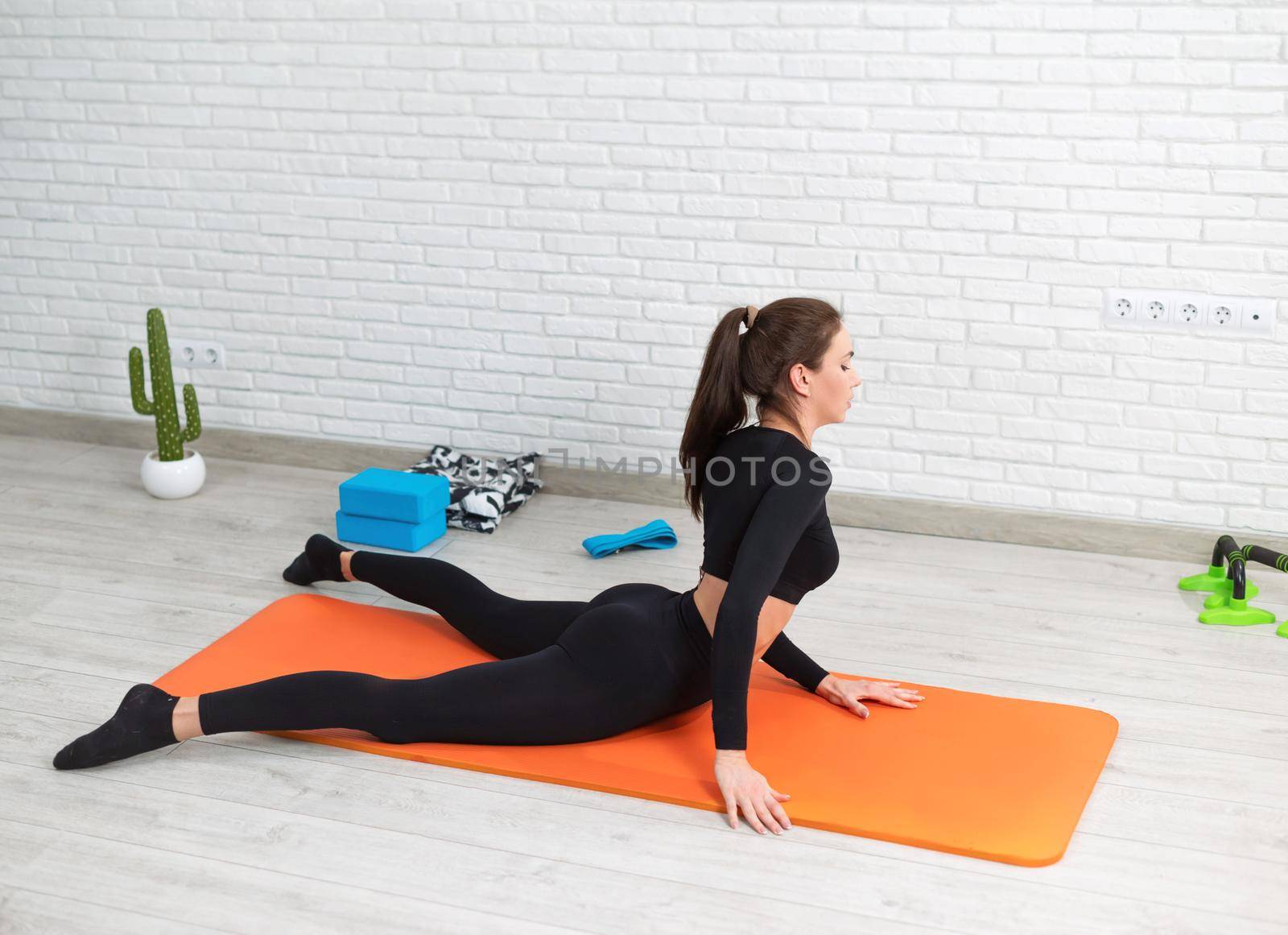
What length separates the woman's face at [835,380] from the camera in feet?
8.00

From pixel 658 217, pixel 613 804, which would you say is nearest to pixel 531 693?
pixel 613 804

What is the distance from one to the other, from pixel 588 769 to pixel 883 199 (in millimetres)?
1925

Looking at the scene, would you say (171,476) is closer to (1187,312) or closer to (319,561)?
(319,561)

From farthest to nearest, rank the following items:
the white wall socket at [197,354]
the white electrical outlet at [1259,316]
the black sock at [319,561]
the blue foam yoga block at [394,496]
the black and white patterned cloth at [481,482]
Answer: the white wall socket at [197,354] → the black and white patterned cloth at [481,482] → the blue foam yoga block at [394,496] → the white electrical outlet at [1259,316] → the black sock at [319,561]

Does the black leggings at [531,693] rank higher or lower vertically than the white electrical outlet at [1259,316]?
lower

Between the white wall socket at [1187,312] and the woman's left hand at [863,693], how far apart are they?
1.38 metres

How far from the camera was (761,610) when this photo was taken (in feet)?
8.10

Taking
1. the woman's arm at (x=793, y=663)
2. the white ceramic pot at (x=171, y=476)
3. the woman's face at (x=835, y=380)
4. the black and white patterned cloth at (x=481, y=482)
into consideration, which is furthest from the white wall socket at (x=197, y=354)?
the woman's face at (x=835, y=380)

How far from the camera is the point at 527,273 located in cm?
408

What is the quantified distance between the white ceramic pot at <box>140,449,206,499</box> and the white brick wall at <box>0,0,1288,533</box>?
1.26 feet

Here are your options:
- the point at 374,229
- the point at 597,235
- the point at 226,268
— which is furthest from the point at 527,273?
the point at 226,268

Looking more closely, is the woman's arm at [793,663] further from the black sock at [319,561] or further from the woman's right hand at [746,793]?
the black sock at [319,561]

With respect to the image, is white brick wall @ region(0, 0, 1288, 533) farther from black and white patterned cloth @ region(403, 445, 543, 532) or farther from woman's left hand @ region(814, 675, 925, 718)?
woman's left hand @ region(814, 675, 925, 718)

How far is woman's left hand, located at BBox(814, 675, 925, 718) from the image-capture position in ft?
9.25
